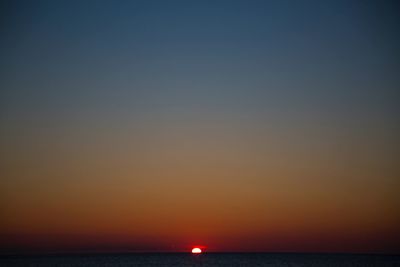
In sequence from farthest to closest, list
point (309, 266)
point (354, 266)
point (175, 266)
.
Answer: point (175, 266)
point (309, 266)
point (354, 266)

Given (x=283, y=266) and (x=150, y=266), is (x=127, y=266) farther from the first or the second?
(x=283, y=266)

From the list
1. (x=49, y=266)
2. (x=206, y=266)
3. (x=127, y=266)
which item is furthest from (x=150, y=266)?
(x=49, y=266)

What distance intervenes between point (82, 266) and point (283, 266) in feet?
168

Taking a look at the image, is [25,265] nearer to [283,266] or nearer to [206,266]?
[206,266]

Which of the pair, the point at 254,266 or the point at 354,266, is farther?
the point at 254,266

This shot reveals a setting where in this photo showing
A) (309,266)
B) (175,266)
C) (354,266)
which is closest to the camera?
(354,266)

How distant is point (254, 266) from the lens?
137750 mm

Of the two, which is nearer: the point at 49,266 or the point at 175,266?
the point at 49,266

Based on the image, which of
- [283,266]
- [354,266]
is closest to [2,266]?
[283,266]

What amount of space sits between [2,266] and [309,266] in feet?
248

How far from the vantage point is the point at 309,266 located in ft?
447

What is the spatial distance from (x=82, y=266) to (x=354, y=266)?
220 feet

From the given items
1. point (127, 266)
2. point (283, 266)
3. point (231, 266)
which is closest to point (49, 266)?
point (127, 266)

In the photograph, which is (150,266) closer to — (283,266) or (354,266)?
(283,266)
